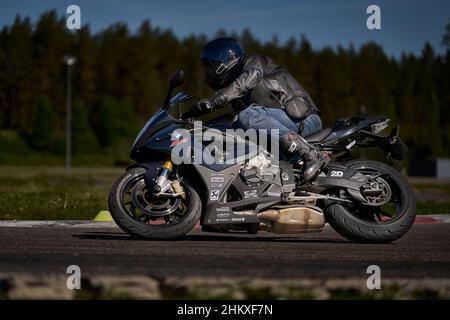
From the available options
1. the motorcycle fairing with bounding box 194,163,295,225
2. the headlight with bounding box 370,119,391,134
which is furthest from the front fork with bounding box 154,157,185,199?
the headlight with bounding box 370,119,391,134

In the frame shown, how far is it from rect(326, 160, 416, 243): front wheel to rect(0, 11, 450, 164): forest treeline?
60.6 m

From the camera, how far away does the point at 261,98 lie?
301 inches

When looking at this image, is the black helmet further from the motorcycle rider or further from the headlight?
the headlight

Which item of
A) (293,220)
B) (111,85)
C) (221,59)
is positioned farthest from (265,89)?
(111,85)

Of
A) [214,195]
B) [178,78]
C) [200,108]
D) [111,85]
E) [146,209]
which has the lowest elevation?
[146,209]

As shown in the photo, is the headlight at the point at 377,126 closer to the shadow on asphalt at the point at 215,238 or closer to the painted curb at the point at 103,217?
the shadow on asphalt at the point at 215,238

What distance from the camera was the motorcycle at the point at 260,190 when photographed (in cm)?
735

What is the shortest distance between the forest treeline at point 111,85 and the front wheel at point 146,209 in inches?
2414

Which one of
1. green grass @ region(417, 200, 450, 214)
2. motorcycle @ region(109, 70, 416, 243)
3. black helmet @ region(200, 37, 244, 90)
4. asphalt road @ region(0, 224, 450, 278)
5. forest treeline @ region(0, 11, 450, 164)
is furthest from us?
forest treeline @ region(0, 11, 450, 164)

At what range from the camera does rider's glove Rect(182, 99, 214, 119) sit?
291 inches

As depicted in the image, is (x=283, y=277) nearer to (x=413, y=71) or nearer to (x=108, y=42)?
(x=108, y=42)

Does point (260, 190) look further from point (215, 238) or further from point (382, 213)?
point (382, 213)

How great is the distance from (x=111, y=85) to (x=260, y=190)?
91908 mm
